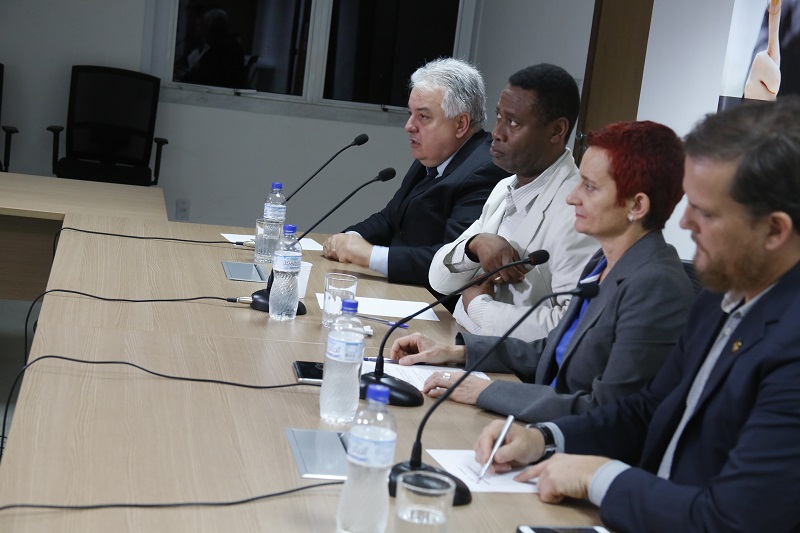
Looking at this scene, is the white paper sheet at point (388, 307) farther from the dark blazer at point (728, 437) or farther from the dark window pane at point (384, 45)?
the dark window pane at point (384, 45)

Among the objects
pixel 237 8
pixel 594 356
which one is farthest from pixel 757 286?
pixel 237 8

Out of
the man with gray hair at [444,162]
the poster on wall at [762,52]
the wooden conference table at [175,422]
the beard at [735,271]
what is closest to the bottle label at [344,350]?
the wooden conference table at [175,422]

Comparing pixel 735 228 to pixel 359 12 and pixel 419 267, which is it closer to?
pixel 419 267

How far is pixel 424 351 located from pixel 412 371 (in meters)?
0.09

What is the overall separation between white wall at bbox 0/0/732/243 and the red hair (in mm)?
3192

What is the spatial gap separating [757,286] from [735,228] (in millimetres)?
111

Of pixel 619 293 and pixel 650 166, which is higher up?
pixel 650 166

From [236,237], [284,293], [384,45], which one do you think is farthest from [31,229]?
[384,45]

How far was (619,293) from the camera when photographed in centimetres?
176

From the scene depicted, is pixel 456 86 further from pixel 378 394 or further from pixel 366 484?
pixel 366 484

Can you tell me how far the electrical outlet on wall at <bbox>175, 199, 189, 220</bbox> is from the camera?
21.3 feet

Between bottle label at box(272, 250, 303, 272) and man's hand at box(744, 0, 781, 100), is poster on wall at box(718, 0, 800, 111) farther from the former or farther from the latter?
bottle label at box(272, 250, 303, 272)

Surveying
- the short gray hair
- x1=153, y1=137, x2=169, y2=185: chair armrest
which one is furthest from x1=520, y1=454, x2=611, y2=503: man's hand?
x1=153, y1=137, x2=169, y2=185: chair armrest

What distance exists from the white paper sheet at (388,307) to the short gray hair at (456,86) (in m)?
0.90
